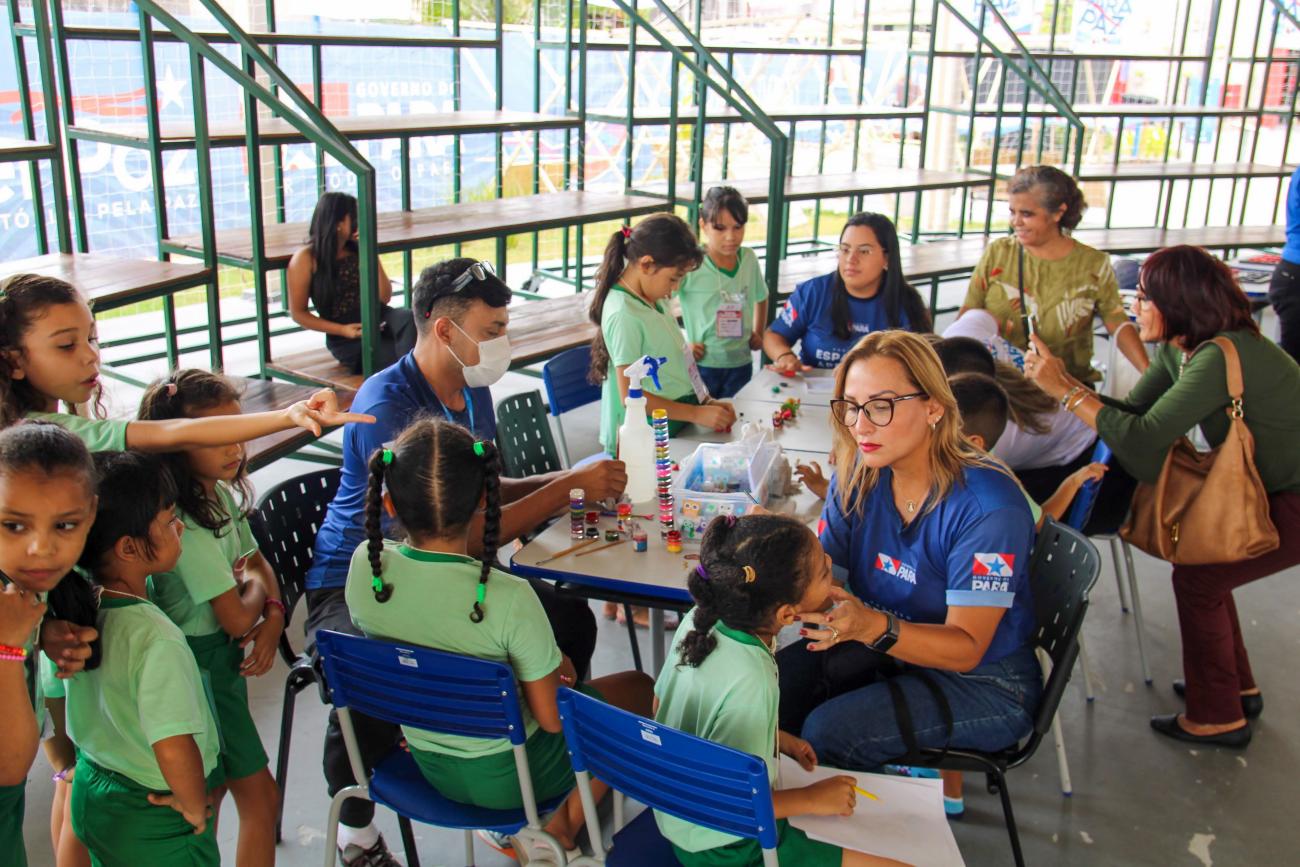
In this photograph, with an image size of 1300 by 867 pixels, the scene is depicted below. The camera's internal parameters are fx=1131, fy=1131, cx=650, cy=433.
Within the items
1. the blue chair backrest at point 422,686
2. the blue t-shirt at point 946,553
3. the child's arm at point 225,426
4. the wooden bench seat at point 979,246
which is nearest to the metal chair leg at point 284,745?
the blue chair backrest at point 422,686

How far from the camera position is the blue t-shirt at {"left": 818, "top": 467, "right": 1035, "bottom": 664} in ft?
6.98

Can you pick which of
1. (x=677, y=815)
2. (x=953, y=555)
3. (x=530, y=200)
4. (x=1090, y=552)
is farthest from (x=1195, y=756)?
(x=530, y=200)

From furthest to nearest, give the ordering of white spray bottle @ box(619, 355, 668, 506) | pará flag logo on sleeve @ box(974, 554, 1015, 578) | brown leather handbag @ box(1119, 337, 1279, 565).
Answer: brown leather handbag @ box(1119, 337, 1279, 565)
white spray bottle @ box(619, 355, 668, 506)
pará flag logo on sleeve @ box(974, 554, 1015, 578)

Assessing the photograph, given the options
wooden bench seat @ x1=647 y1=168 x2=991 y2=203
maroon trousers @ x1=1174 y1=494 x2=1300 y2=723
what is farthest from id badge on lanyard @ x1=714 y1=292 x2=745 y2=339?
maroon trousers @ x1=1174 y1=494 x2=1300 y2=723

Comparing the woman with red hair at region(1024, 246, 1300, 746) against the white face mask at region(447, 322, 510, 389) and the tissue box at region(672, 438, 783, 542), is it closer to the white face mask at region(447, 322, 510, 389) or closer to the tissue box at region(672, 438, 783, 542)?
the tissue box at region(672, 438, 783, 542)

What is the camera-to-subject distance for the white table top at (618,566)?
232 centimetres

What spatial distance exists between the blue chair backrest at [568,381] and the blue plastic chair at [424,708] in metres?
1.71

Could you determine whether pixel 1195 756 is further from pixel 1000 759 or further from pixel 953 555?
pixel 953 555

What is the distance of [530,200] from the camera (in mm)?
5348

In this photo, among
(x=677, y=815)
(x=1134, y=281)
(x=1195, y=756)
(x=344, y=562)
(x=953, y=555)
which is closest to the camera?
(x=677, y=815)

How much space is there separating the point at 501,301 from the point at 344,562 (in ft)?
2.37

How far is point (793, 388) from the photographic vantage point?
370cm

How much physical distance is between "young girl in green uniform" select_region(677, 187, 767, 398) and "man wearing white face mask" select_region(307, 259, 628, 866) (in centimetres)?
158

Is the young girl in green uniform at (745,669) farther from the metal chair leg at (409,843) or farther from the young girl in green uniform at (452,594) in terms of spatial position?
the metal chair leg at (409,843)
